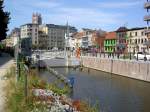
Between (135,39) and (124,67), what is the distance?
65.7 meters

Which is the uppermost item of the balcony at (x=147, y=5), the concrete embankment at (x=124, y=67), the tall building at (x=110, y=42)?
the balcony at (x=147, y=5)

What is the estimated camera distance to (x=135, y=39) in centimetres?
12662

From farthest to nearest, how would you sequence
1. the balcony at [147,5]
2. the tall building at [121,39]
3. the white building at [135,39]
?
the tall building at [121,39], the white building at [135,39], the balcony at [147,5]

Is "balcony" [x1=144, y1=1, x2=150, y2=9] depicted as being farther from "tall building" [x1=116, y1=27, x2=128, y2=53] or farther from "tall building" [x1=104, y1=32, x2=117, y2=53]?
"tall building" [x1=104, y1=32, x2=117, y2=53]

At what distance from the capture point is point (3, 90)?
814 inches

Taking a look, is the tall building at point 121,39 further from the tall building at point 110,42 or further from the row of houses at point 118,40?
the tall building at point 110,42

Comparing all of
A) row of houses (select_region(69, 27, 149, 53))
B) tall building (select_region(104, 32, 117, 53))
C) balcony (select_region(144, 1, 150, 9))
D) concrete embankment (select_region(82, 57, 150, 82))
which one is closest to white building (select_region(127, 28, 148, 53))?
row of houses (select_region(69, 27, 149, 53))

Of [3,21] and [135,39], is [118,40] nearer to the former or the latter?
[135,39]

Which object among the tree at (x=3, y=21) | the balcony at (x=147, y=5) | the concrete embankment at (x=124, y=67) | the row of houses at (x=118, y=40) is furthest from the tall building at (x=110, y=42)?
the tree at (x=3, y=21)

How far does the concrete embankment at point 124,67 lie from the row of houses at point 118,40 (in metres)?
22.1

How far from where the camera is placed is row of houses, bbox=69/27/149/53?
401 ft

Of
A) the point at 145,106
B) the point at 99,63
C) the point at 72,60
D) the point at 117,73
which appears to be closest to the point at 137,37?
the point at 72,60

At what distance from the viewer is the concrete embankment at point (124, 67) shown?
53.8 m

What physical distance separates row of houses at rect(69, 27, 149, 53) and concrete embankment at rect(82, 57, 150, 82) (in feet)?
72.5
